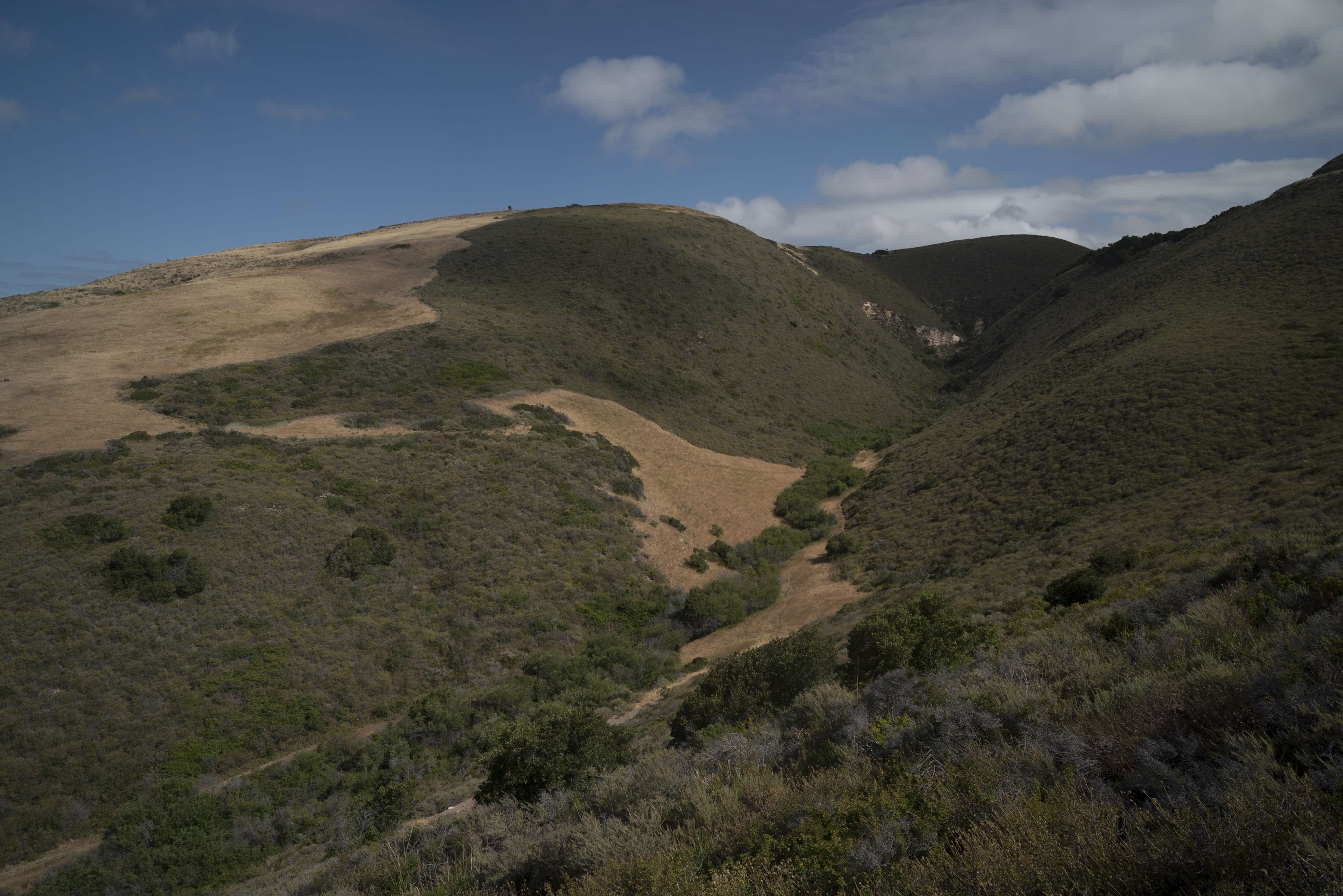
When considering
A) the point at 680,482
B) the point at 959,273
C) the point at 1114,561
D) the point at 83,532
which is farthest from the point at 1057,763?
the point at 959,273

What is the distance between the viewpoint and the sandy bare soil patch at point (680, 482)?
1080 inches

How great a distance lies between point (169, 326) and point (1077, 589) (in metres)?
46.7

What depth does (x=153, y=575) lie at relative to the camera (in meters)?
17.3

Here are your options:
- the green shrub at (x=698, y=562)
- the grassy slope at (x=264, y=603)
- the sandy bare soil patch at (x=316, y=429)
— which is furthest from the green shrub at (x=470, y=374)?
the green shrub at (x=698, y=562)

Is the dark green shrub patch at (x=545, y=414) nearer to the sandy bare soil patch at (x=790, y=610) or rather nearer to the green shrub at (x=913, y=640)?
the sandy bare soil patch at (x=790, y=610)

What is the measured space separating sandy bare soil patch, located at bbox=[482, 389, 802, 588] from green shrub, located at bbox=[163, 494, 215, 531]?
14.5 metres

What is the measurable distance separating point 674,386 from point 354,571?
26820 mm

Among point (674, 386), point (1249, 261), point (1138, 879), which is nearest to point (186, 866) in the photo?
point (1138, 879)

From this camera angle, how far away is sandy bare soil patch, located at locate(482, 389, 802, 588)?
2742 cm

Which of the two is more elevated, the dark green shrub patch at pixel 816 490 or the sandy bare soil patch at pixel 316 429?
the sandy bare soil patch at pixel 316 429

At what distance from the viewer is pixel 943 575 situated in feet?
66.6

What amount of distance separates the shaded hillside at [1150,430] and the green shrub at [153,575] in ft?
71.6

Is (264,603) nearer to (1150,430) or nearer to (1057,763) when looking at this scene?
(1057,763)

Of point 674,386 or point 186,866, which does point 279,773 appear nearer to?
point 186,866
